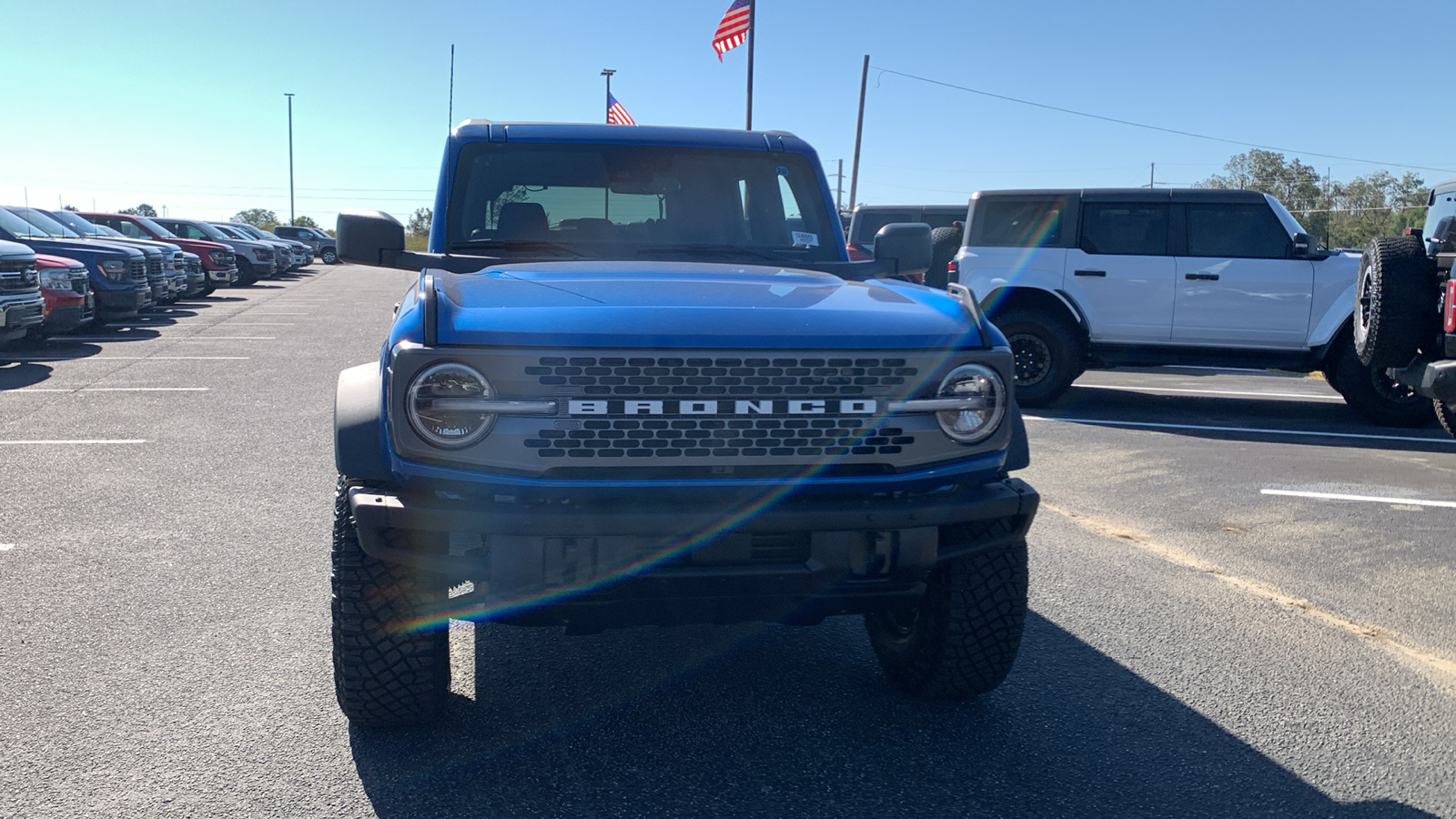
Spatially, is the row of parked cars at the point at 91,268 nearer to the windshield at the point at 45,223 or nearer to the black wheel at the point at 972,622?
the windshield at the point at 45,223

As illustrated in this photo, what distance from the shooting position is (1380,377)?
9.91 metres

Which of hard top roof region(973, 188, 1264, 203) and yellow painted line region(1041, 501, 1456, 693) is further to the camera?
hard top roof region(973, 188, 1264, 203)

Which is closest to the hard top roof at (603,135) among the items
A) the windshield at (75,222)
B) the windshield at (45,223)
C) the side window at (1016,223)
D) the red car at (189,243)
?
the side window at (1016,223)

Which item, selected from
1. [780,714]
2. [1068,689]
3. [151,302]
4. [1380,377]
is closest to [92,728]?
[780,714]

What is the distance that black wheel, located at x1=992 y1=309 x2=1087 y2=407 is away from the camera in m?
10.8

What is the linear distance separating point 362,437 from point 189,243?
81.9 feet

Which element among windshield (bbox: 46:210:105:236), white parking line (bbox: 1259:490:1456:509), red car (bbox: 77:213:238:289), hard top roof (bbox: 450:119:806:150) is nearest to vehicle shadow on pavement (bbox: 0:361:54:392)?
windshield (bbox: 46:210:105:236)

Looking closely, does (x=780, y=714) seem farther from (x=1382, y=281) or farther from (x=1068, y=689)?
(x=1382, y=281)

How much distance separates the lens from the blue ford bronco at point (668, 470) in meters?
2.89

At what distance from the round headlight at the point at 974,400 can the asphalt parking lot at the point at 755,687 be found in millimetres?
922

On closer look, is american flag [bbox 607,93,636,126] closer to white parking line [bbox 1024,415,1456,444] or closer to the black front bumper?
white parking line [bbox 1024,415,1456,444]

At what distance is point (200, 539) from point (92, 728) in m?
2.24

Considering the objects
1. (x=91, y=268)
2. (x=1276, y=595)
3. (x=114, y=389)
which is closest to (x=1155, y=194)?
(x=1276, y=595)

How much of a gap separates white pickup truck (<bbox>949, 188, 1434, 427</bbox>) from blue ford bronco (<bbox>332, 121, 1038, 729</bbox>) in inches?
306
